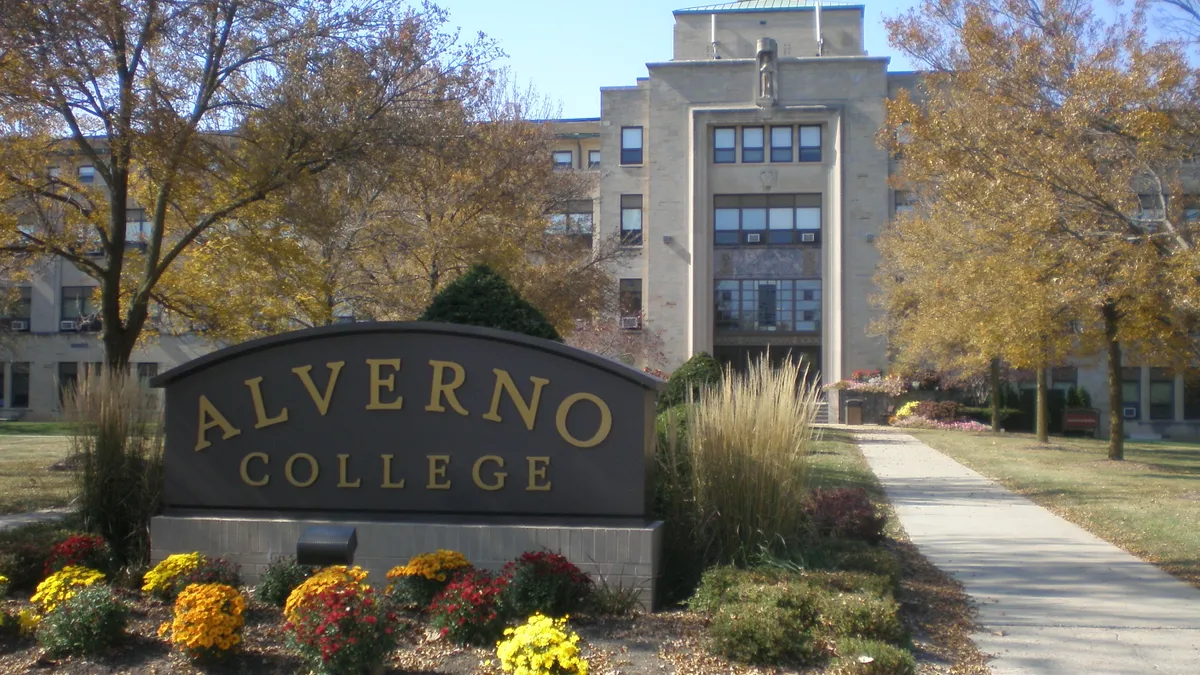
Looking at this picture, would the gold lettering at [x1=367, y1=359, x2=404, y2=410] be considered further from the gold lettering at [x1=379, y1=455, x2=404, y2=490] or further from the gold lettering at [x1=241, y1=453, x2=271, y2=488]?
the gold lettering at [x1=241, y1=453, x2=271, y2=488]

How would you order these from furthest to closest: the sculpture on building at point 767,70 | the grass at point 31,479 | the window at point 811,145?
the window at point 811,145, the sculpture on building at point 767,70, the grass at point 31,479

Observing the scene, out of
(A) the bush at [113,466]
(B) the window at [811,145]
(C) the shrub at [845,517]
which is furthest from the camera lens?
(B) the window at [811,145]

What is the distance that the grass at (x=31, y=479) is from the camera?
1323 cm

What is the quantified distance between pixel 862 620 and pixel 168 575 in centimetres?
448

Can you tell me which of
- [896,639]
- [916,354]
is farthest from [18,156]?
[916,354]

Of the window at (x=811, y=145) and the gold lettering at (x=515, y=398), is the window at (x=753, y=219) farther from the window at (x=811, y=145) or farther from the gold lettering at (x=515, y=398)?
the gold lettering at (x=515, y=398)

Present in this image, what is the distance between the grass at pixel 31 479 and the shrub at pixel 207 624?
21.1ft

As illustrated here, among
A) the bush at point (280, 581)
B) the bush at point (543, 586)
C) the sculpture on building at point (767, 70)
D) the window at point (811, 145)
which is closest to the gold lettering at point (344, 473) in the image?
the bush at point (280, 581)

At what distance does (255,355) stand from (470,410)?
1.70 meters

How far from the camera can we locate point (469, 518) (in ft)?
25.5

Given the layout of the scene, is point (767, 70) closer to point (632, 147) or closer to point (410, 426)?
point (632, 147)

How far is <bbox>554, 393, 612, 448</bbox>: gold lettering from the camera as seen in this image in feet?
25.0

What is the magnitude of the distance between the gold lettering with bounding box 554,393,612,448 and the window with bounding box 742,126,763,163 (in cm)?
4100

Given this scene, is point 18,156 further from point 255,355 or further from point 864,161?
point 864,161
